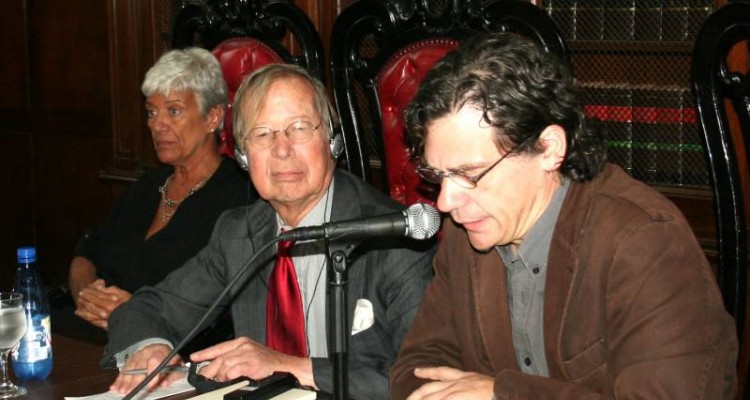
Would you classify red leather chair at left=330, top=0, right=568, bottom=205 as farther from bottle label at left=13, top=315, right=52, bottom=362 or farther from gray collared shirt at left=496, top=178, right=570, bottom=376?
bottle label at left=13, top=315, right=52, bottom=362

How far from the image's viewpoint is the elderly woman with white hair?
314 cm

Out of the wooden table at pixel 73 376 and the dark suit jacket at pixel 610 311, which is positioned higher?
the dark suit jacket at pixel 610 311

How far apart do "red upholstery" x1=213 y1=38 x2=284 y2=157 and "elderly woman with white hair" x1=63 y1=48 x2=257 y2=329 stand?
25mm

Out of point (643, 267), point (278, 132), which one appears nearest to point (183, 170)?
point (278, 132)

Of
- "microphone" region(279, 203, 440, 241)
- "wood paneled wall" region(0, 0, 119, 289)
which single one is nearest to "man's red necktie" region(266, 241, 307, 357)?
"microphone" region(279, 203, 440, 241)

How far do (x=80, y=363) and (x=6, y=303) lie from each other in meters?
0.24

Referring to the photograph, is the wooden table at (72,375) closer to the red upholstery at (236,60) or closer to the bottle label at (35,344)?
the bottle label at (35,344)

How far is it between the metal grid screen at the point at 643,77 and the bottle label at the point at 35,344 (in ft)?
5.35

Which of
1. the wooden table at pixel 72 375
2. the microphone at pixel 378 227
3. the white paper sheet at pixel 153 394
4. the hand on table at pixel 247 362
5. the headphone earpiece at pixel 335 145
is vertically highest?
the headphone earpiece at pixel 335 145

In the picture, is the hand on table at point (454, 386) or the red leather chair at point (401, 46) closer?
the hand on table at point (454, 386)

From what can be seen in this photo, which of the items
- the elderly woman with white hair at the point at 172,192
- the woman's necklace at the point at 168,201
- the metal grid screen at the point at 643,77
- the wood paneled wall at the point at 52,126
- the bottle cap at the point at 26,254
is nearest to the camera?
the bottle cap at the point at 26,254

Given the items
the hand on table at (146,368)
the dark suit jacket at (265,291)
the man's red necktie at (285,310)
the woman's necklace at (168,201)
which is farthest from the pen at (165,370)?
the woman's necklace at (168,201)

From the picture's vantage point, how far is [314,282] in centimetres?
237

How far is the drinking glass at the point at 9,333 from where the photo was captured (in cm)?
201
